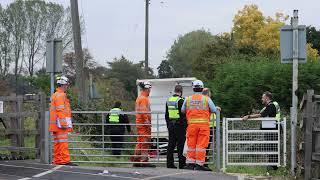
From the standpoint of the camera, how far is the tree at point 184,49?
267 feet

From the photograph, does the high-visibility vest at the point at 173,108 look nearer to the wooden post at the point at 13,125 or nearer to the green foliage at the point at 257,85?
the wooden post at the point at 13,125

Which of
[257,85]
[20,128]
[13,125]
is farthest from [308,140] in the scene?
[257,85]

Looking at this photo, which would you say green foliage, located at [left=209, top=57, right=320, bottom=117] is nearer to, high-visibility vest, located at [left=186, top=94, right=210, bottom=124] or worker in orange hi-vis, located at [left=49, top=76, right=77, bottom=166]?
high-visibility vest, located at [left=186, top=94, right=210, bottom=124]

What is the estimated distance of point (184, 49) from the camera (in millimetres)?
84125

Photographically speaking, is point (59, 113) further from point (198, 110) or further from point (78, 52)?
point (78, 52)

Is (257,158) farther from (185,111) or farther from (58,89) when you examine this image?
(58,89)

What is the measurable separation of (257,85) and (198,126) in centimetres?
1129

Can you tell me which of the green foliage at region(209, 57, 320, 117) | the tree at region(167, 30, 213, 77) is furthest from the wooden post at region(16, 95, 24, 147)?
the tree at region(167, 30, 213, 77)

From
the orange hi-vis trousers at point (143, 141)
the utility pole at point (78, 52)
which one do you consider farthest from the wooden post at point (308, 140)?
the utility pole at point (78, 52)

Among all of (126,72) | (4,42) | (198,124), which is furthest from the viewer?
(126,72)

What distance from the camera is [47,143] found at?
13922 mm

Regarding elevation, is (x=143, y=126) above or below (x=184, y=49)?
below

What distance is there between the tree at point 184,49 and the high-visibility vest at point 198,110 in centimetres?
6719

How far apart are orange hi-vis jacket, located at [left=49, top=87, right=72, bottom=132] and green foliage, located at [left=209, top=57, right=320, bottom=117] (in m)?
11.1
